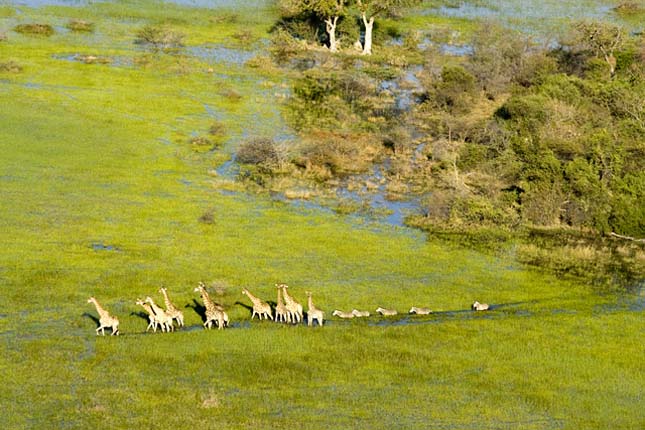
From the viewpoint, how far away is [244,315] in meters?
42.4

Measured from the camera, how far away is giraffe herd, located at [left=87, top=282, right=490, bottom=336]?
39625mm

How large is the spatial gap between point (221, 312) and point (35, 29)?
6814 cm

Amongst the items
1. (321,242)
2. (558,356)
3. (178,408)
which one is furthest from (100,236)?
(558,356)

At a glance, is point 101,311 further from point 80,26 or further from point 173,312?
point 80,26

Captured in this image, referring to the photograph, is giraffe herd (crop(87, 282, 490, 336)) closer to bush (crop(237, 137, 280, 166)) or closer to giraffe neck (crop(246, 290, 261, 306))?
giraffe neck (crop(246, 290, 261, 306))

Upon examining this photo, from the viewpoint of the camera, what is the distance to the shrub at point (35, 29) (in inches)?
3905

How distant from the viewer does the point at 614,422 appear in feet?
114

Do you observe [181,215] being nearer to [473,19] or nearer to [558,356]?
[558,356]

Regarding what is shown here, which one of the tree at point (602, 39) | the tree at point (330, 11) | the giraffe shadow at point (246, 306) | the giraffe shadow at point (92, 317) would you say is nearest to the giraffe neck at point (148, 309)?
the giraffe shadow at point (92, 317)

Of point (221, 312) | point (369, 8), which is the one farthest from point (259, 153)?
point (369, 8)

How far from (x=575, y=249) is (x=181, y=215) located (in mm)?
22005

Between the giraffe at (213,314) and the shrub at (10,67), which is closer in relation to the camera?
the giraffe at (213,314)

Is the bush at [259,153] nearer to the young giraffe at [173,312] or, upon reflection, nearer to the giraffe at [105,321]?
the young giraffe at [173,312]

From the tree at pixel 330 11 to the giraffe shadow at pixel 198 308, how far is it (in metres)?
63.8
